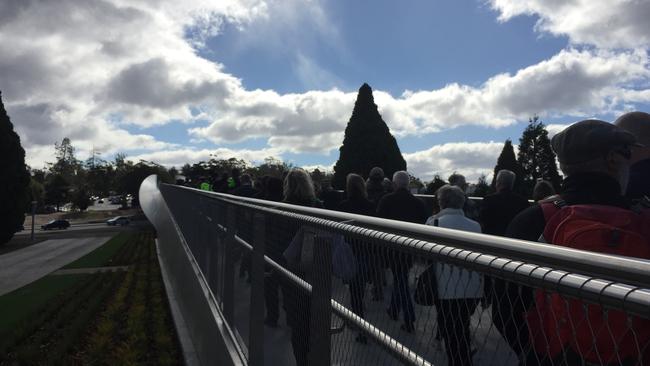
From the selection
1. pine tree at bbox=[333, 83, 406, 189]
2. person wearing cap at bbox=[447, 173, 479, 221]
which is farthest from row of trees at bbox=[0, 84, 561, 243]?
person wearing cap at bbox=[447, 173, 479, 221]

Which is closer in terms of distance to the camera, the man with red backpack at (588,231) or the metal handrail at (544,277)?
the metal handrail at (544,277)

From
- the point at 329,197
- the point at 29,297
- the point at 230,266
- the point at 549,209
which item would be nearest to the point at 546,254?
the point at 549,209

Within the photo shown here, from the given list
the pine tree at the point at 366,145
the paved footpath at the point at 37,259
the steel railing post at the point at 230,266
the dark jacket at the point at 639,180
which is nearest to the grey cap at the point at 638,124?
the dark jacket at the point at 639,180

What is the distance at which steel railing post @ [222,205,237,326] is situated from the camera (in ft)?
13.6

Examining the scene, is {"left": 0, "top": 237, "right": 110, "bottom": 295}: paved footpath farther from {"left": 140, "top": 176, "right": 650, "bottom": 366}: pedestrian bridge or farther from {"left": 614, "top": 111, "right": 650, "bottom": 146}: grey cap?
{"left": 614, "top": 111, "right": 650, "bottom": 146}: grey cap

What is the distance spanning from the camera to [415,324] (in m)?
1.47

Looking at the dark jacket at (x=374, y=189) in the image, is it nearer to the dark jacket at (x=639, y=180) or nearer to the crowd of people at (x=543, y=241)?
the crowd of people at (x=543, y=241)

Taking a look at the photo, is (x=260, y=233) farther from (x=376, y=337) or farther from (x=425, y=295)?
(x=425, y=295)

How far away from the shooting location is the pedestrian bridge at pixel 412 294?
0.96 m

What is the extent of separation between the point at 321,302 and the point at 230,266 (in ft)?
7.13

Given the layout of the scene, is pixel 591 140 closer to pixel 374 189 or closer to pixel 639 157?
pixel 639 157

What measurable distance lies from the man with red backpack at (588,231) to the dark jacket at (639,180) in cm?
53

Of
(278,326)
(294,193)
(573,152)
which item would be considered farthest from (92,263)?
(573,152)

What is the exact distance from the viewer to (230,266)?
13.8ft
